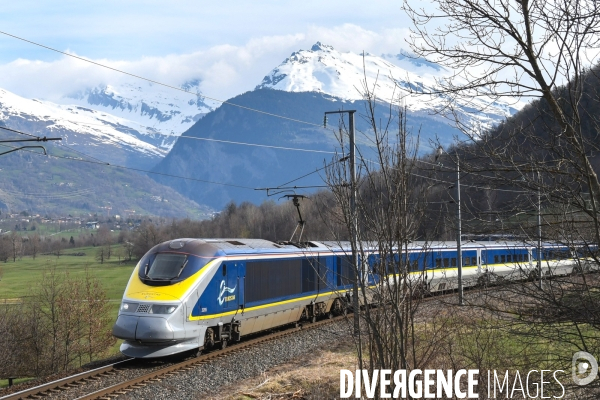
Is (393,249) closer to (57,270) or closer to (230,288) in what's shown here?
A: (230,288)

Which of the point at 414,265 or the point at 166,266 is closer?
the point at 414,265

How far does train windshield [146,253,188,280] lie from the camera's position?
17.4m

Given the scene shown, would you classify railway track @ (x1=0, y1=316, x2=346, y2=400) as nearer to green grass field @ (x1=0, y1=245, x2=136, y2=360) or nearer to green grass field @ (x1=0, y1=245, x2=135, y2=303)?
green grass field @ (x1=0, y1=245, x2=136, y2=360)

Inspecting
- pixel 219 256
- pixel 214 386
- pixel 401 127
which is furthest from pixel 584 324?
pixel 219 256

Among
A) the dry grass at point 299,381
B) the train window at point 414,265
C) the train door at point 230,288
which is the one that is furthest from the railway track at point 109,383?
the train window at point 414,265

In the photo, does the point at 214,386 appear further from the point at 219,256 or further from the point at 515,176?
the point at 515,176

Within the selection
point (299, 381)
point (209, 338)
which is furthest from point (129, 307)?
point (299, 381)

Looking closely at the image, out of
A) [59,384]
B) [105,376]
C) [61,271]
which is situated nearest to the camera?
[59,384]

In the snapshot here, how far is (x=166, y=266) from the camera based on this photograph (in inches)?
693

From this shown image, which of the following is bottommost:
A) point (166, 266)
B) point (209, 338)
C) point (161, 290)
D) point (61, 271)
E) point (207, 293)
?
point (61, 271)

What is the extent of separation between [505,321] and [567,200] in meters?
1.53

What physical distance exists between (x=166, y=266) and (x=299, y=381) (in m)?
5.08

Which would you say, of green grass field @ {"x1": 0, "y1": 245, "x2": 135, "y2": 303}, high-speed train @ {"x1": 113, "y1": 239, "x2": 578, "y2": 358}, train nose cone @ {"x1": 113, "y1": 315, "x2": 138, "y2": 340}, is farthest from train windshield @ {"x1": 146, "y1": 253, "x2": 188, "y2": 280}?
green grass field @ {"x1": 0, "y1": 245, "x2": 135, "y2": 303}

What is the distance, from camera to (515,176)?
735 cm
